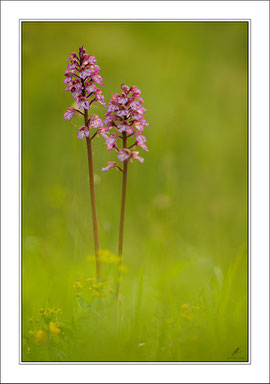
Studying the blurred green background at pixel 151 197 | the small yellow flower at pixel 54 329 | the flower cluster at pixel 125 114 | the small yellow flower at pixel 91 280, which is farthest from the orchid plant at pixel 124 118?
the small yellow flower at pixel 54 329

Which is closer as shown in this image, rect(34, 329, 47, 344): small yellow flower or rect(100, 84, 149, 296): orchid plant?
rect(100, 84, 149, 296): orchid plant

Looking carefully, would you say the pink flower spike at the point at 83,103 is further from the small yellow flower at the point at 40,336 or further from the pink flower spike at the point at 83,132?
the small yellow flower at the point at 40,336

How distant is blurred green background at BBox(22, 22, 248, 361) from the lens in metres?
3.01

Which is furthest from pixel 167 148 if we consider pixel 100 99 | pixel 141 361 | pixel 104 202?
pixel 141 361

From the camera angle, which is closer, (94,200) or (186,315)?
(94,200)

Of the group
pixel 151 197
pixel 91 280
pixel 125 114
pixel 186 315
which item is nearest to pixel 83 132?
pixel 125 114

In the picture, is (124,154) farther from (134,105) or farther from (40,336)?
(40,336)

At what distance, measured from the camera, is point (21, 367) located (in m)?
3.07

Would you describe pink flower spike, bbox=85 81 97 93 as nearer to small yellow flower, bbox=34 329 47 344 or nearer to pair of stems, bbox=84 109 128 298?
pair of stems, bbox=84 109 128 298

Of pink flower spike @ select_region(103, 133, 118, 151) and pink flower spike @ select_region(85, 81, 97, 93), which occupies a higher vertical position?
pink flower spike @ select_region(85, 81, 97, 93)

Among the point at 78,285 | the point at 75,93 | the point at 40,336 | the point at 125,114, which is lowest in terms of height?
the point at 40,336

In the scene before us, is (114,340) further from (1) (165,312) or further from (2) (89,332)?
(1) (165,312)

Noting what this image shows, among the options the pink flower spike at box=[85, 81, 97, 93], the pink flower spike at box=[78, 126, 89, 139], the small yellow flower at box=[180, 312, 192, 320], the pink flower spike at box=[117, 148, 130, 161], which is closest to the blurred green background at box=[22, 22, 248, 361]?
the small yellow flower at box=[180, 312, 192, 320]

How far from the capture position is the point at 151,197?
16.0ft
